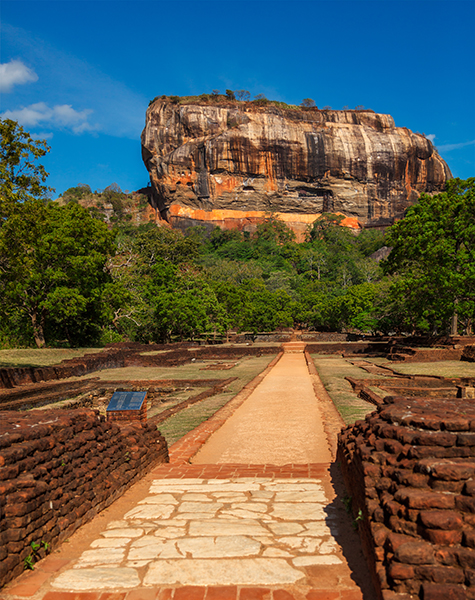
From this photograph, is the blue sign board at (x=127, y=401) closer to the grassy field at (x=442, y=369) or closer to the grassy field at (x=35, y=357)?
the grassy field at (x=442, y=369)

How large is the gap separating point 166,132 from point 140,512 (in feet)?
271

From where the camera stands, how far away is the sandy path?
6.43 meters

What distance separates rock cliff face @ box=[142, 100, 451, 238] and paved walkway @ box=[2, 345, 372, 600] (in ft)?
249

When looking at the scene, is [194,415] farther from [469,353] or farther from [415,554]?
[469,353]

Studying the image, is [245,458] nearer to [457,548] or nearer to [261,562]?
[261,562]

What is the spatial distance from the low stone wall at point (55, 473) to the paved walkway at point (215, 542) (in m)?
0.16

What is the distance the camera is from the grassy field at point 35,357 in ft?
58.9

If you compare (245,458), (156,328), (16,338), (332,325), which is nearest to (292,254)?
(332,325)

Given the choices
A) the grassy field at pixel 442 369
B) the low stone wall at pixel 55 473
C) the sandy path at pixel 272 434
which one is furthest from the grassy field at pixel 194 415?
→ the grassy field at pixel 442 369

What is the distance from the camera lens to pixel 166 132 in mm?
79375

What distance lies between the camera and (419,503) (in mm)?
2863

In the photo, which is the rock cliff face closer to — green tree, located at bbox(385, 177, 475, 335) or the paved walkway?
green tree, located at bbox(385, 177, 475, 335)

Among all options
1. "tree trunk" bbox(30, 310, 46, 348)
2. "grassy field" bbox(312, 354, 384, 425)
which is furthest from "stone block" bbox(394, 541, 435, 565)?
"tree trunk" bbox(30, 310, 46, 348)

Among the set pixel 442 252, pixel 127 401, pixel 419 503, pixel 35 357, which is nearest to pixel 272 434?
pixel 127 401
